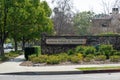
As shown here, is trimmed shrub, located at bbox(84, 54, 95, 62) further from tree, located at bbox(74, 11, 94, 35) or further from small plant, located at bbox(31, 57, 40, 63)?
tree, located at bbox(74, 11, 94, 35)

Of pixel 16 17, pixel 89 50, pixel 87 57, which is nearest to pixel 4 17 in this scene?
pixel 16 17

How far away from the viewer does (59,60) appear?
27.0 metres

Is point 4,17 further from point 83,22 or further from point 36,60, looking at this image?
point 83,22

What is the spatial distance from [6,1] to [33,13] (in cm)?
334

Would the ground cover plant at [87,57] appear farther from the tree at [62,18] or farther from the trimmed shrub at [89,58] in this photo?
the tree at [62,18]

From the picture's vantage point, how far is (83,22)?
99938mm

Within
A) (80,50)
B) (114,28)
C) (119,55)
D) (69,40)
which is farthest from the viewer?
(114,28)

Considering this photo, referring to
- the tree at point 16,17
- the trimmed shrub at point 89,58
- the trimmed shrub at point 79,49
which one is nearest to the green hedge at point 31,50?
the trimmed shrub at point 79,49

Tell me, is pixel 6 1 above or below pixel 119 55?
above

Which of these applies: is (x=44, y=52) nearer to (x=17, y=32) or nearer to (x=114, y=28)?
(x=17, y=32)

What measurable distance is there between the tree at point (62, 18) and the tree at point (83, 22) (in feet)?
31.1

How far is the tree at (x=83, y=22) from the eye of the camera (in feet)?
301

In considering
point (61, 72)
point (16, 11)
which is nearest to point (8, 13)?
point (16, 11)

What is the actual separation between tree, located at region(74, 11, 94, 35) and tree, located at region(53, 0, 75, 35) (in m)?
9.48
